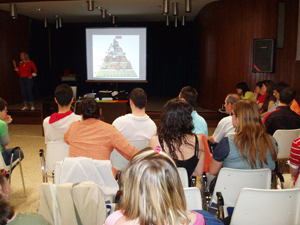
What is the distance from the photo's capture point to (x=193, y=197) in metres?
1.57

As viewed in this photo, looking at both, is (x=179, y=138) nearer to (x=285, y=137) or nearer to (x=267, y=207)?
(x=267, y=207)

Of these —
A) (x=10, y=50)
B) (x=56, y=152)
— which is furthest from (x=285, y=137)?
(x=10, y=50)

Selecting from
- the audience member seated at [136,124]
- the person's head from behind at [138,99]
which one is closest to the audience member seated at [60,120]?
the audience member seated at [136,124]

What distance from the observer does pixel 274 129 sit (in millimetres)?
3291

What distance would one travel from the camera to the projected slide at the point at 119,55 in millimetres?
7547

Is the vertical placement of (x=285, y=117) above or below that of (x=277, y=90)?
below

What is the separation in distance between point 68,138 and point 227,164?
128cm

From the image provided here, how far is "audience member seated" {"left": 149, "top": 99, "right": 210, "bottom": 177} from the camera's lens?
204 centimetres

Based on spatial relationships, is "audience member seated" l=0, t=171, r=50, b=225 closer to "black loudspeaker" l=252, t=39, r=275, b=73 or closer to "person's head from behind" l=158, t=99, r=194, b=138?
"person's head from behind" l=158, t=99, r=194, b=138

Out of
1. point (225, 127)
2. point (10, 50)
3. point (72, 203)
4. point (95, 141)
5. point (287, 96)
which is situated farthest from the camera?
point (10, 50)

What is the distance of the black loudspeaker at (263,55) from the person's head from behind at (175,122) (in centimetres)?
508

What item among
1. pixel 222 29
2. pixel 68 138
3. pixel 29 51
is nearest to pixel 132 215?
pixel 68 138

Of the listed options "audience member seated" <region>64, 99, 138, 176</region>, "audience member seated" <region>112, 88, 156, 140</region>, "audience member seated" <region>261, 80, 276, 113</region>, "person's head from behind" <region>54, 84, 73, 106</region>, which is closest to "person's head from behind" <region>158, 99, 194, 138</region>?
"audience member seated" <region>64, 99, 138, 176</region>

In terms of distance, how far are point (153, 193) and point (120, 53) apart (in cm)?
690
